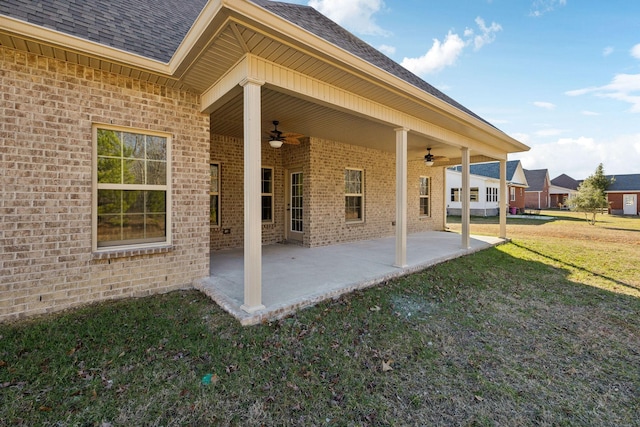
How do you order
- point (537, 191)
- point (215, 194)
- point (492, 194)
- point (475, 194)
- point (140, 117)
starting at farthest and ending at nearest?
point (537, 191) < point (492, 194) < point (475, 194) < point (215, 194) < point (140, 117)

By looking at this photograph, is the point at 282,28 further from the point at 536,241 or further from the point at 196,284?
the point at 536,241

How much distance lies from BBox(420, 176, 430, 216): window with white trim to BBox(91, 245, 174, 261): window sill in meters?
10.2

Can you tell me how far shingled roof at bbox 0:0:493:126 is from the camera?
3.41 m

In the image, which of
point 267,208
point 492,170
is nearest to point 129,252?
point 267,208

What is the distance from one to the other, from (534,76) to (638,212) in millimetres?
31283

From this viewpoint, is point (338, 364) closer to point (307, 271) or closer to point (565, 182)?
point (307, 271)

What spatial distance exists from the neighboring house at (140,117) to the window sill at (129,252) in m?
0.01

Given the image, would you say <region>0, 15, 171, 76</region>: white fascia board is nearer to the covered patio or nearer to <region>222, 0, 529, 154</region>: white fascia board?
<region>222, 0, 529, 154</region>: white fascia board

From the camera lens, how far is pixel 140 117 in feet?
13.6

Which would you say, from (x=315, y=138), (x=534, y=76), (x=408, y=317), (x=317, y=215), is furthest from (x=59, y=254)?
(x=534, y=76)

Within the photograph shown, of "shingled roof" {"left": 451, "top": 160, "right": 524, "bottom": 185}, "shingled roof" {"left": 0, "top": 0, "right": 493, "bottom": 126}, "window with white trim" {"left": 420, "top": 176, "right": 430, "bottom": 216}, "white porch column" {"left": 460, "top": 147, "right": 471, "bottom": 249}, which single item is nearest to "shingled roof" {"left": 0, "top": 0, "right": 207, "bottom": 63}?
"shingled roof" {"left": 0, "top": 0, "right": 493, "bottom": 126}

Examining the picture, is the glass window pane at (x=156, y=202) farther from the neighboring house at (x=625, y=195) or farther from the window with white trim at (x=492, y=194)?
the neighboring house at (x=625, y=195)

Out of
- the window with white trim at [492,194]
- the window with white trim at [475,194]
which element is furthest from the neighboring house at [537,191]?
the window with white trim at [475,194]

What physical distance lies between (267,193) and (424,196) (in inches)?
276
